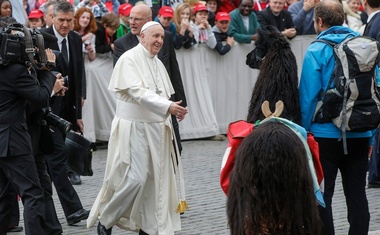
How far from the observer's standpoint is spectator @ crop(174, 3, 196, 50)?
45.7 ft

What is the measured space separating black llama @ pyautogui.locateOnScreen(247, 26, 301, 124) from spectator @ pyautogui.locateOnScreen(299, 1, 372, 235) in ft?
0.40

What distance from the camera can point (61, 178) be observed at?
9133 millimetres

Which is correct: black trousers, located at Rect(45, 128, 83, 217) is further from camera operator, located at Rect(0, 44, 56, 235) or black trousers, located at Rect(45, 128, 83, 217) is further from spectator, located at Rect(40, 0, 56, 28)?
spectator, located at Rect(40, 0, 56, 28)

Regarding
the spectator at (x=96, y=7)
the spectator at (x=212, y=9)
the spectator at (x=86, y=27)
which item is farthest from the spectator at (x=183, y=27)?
the spectator at (x=212, y=9)

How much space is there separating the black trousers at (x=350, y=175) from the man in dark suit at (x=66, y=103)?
2.64m

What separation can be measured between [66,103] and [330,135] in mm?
3494

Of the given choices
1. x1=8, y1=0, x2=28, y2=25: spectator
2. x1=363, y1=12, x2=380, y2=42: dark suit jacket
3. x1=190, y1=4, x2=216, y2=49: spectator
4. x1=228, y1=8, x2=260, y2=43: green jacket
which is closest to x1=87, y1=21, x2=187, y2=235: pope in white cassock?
x1=363, y1=12, x2=380, y2=42: dark suit jacket

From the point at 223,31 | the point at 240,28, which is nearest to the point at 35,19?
the point at 223,31

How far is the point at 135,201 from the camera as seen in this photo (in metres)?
8.14

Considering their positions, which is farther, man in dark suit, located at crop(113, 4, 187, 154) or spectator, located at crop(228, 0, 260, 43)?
spectator, located at crop(228, 0, 260, 43)

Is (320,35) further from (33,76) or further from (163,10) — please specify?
(163,10)

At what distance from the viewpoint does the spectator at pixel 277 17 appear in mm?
15250

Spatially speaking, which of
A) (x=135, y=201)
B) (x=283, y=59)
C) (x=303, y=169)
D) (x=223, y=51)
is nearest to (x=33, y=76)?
(x=135, y=201)

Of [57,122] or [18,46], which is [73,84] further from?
[18,46]
